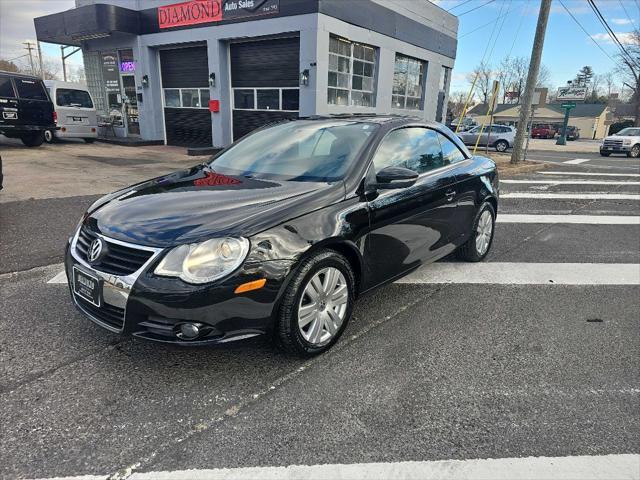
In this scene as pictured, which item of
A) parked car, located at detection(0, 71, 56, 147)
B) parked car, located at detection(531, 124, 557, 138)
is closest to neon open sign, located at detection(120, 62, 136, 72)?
parked car, located at detection(0, 71, 56, 147)

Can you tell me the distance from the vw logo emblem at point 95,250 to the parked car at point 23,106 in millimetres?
13558

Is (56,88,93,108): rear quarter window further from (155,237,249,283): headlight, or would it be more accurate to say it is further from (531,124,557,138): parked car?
(531,124,557,138): parked car

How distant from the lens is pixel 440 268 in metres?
5.00

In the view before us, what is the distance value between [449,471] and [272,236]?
1.53 metres

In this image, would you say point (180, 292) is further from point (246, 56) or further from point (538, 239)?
point (246, 56)

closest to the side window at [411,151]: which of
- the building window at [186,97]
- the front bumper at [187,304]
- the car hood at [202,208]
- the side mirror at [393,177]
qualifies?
the side mirror at [393,177]

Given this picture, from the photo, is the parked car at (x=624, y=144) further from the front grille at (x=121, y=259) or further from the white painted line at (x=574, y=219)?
the front grille at (x=121, y=259)

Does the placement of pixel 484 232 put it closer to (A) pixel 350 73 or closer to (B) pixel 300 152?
(B) pixel 300 152

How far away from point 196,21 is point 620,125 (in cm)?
5279

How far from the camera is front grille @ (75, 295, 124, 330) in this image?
105 inches

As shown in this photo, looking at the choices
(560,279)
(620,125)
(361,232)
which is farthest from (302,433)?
(620,125)

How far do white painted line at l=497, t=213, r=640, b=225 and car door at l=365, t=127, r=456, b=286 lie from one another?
3.63 m

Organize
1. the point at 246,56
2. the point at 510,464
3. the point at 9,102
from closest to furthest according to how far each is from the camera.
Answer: the point at 510,464
the point at 9,102
the point at 246,56

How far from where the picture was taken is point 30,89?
13.9 meters
